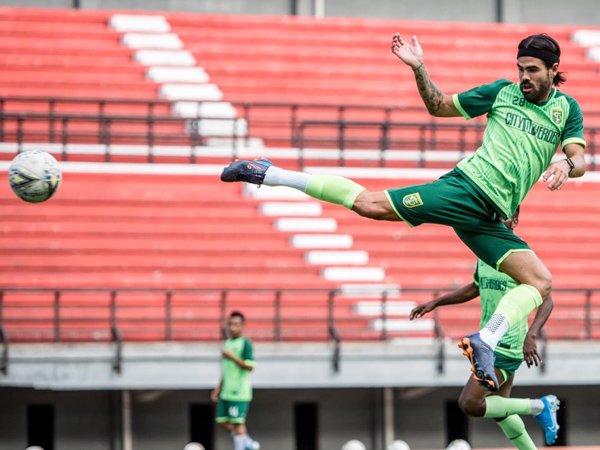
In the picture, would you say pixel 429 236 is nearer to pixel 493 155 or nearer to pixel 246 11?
pixel 246 11

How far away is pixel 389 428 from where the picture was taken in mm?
15719

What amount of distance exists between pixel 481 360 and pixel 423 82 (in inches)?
64.9

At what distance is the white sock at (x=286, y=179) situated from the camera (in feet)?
25.6

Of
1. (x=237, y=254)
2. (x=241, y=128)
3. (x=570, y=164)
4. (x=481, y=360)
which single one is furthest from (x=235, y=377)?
(x=570, y=164)

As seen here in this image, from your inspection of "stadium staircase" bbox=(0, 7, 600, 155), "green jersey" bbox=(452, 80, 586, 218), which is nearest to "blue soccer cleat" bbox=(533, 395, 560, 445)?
"green jersey" bbox=(452, 80, 586, 218)

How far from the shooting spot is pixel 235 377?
534 inches

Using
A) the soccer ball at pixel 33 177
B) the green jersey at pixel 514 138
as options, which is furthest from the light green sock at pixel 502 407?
the soccer ball at pixel 33 177

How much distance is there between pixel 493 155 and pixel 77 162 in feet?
34.2

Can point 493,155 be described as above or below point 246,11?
below

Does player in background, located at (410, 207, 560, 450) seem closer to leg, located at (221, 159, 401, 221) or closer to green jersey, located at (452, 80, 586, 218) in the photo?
green jersey, located at (452, 80, 586, 218)

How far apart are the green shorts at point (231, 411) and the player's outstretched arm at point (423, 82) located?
250 inches

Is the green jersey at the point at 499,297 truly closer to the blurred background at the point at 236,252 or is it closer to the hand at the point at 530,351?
the hand at the point at 530,351

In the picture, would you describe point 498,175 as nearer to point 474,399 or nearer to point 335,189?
point 335,189

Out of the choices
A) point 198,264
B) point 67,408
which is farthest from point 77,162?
point 67,408
